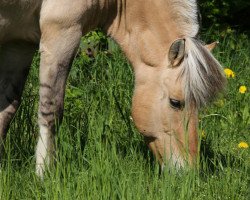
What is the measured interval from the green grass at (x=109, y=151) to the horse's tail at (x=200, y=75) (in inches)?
6.1

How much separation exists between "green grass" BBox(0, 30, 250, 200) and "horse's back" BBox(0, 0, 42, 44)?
0.59 m

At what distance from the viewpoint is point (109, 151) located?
4.98m

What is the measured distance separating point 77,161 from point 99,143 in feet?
0.69

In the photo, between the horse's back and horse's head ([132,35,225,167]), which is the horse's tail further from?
the horse's back

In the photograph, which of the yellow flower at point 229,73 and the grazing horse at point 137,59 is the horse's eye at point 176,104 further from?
the yellow flower at point 229,73

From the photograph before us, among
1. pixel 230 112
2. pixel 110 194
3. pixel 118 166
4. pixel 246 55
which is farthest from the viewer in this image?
pixel 246 55

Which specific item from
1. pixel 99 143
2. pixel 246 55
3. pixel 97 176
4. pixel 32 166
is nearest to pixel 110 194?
pixel 97 176

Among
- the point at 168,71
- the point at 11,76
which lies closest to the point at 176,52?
the point at 168,71

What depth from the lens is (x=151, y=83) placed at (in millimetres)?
5285

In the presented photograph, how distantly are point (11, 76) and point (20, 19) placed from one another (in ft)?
1.94

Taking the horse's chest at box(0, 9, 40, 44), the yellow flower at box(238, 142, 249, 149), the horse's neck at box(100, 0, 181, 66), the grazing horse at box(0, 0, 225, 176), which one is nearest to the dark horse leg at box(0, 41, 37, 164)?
the grazing horse at box(0, 0, 225, 176)

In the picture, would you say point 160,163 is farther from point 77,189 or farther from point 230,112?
point 230,112

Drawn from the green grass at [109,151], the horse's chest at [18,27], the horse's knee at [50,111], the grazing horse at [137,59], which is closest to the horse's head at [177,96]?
the grazing horse at [137,59]

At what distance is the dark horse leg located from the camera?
5.41 m
